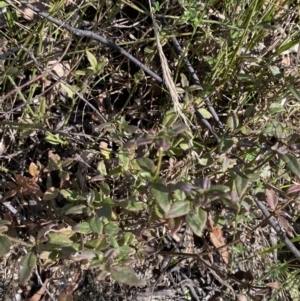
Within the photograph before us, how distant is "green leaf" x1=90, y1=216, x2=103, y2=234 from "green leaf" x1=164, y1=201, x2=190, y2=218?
0.19m

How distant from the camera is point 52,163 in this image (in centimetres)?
146

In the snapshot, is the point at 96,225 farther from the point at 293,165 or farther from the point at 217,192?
the point at 293,165

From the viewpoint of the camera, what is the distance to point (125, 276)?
1064 millimetres

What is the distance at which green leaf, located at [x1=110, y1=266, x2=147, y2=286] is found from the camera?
1.05 meters

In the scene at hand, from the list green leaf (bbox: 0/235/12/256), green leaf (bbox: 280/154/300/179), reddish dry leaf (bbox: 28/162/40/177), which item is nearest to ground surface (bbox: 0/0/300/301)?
reddish dry leaf (bbox: 28/162/40/177)

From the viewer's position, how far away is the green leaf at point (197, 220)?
3.43ft

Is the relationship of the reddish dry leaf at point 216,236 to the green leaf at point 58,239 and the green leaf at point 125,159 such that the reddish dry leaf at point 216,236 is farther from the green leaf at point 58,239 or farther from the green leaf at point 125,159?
the green leaf at point 58,239

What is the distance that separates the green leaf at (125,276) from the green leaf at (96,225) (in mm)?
101

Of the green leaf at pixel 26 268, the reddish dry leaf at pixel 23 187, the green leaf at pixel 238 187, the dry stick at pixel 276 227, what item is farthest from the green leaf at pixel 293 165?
the reddish dry leaf at pixel 23 187

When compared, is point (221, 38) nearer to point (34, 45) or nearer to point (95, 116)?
point (95, 116)

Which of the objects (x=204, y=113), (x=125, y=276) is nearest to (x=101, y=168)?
(x=204, y=113)

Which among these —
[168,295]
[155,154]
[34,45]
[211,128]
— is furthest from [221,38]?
[168,295]

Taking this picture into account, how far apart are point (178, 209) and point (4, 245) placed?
13.2 inches

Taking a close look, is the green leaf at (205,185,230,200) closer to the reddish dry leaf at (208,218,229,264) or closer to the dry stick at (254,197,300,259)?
the dry stick at (254,197,300,259)
